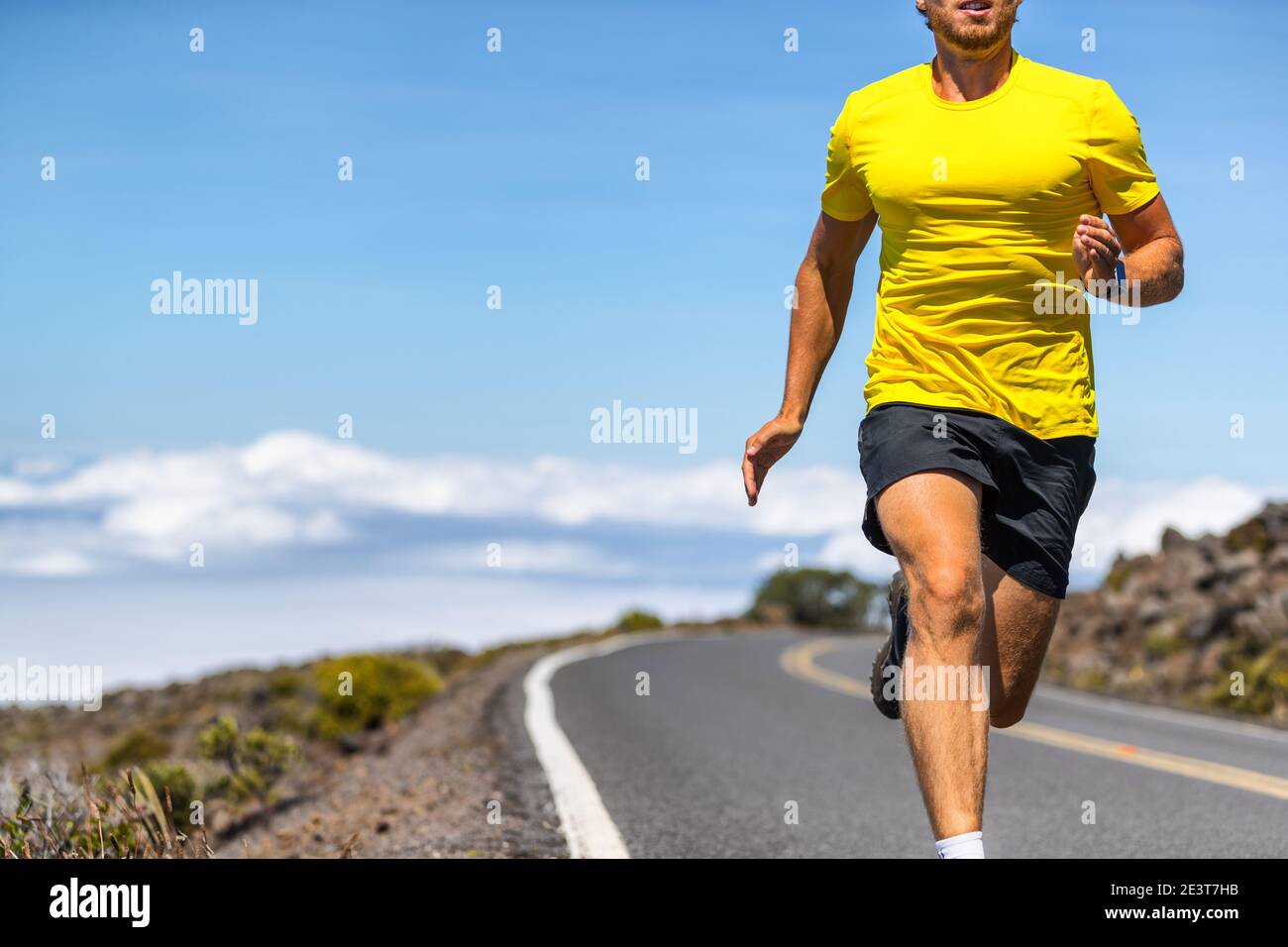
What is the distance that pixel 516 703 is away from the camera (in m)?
11.7

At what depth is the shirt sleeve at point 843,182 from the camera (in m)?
4.27

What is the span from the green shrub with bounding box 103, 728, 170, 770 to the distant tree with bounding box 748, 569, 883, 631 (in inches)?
1034

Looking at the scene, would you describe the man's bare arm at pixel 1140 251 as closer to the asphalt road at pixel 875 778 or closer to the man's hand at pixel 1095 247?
the man's hand at pixel 1095 247

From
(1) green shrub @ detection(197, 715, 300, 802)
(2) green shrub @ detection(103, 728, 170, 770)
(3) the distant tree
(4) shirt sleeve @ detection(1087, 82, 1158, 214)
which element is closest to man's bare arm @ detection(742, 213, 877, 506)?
(4) shirt sleeve @ detection(1087, 82, 1158, 214)

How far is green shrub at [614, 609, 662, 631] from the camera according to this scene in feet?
98.7

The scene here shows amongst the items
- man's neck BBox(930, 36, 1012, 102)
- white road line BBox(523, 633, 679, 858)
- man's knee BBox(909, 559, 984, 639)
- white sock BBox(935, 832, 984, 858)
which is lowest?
white road line BBox(523, 633, 679, 858)

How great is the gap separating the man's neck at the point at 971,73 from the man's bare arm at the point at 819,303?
0.47 meters

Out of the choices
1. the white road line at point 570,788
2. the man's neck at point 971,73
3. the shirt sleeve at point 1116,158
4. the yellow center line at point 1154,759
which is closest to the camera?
the shirt sleeve at point 1116,158

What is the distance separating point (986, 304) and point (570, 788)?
3.93m

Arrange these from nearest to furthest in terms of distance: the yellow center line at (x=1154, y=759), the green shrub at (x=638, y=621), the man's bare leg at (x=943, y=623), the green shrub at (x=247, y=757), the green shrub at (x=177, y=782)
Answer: the man's bare leg at (x=943, y=623), the yellow center line at (x=1154, y=759), the green shrub at (x=177, y=782), the green shrub at (x=247, y=757), the green shrub at (x=638, y=621)

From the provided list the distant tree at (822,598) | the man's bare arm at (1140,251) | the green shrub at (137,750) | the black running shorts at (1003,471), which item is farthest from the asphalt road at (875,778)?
the distant tree at (822,598)

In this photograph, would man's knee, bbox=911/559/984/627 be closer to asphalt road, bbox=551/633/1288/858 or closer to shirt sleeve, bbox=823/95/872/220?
shirt sleeve, bbox=823/95/872/220

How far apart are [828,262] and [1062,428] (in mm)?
912
